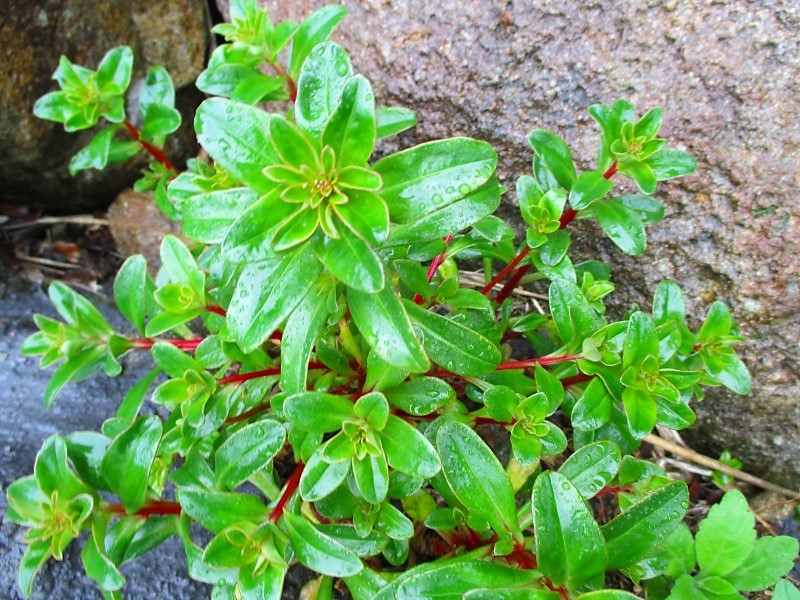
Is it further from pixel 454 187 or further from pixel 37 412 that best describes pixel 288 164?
pixel 37 412

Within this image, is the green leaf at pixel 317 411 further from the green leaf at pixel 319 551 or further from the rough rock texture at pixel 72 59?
the rough rock texture at pixel 72 59

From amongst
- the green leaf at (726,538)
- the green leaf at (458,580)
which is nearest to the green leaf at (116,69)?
the green leaf at (458,580)

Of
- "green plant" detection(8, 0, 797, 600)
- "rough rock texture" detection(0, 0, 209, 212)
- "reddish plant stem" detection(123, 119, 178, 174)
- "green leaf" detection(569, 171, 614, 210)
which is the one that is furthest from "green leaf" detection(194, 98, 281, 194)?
"rough rock texture" detection(0, 0, 209, 212)

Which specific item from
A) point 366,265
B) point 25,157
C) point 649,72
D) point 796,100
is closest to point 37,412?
point 25,157

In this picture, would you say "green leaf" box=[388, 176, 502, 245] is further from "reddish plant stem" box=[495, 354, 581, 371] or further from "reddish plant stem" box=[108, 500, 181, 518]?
"reddish plant stem" box=[108, 500, 181, 518]

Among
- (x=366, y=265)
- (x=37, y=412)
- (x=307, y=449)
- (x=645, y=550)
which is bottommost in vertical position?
(x=37, y=412)

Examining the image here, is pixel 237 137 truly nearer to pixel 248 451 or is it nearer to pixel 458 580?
pixel 248 451
